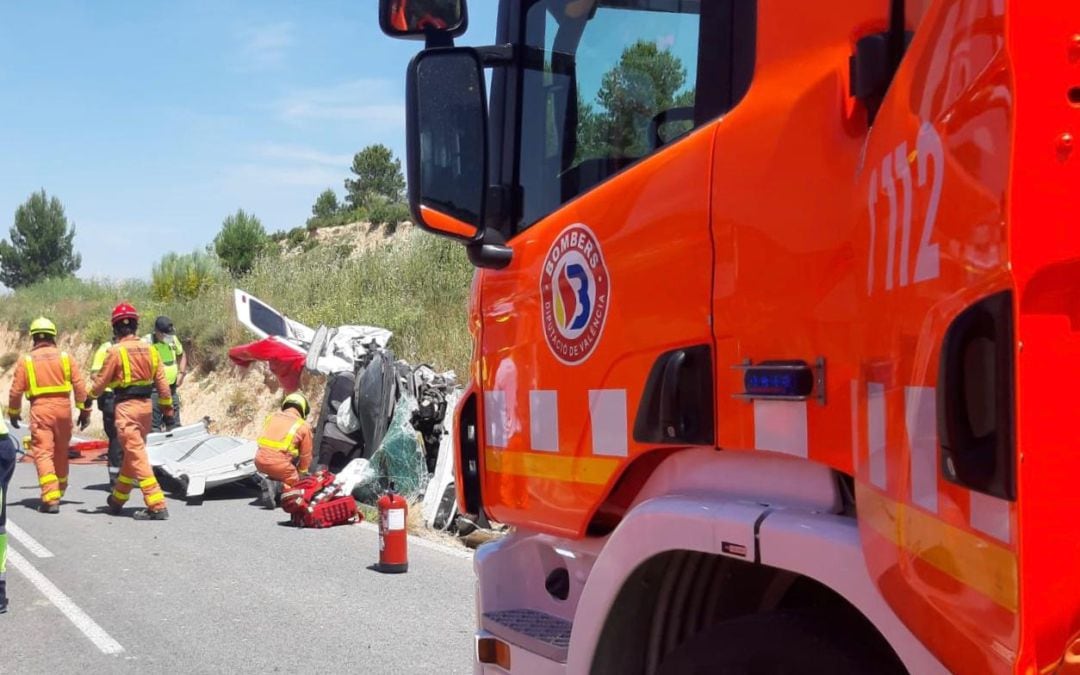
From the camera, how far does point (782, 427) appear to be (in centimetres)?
196

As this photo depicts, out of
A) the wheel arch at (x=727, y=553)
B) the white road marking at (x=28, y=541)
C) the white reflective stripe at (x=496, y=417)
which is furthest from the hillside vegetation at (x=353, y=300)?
the wheel arch at (x=727, y=553)

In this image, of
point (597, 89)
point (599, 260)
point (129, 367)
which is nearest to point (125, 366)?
point (129, 367)

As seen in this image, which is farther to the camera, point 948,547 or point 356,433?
point 356,433

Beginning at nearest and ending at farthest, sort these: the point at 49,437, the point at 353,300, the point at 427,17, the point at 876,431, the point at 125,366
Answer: the point at 876,431 < the point at 427,17 < the point at 125,366 < the point at 49,437 < the point at 353,300

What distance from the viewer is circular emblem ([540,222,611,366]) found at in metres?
2.58

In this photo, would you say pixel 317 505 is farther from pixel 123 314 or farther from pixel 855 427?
pixel 855 427

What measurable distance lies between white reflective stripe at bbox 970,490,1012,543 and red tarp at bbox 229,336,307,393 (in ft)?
35.1

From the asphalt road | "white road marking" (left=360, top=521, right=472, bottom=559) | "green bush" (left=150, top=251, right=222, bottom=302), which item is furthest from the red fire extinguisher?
"green bush" (left=150, top=251, right=222, bottom=302)

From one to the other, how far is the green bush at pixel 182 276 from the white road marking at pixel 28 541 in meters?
18.7

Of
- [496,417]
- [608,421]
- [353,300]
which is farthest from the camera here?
[353,300]

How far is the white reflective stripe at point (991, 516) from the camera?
1.33 m

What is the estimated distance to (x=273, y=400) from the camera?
61.4 ft

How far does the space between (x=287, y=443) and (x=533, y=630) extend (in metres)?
7.15

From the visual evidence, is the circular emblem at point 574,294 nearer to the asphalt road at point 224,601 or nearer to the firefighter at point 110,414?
the asphalt road at point 224,601
